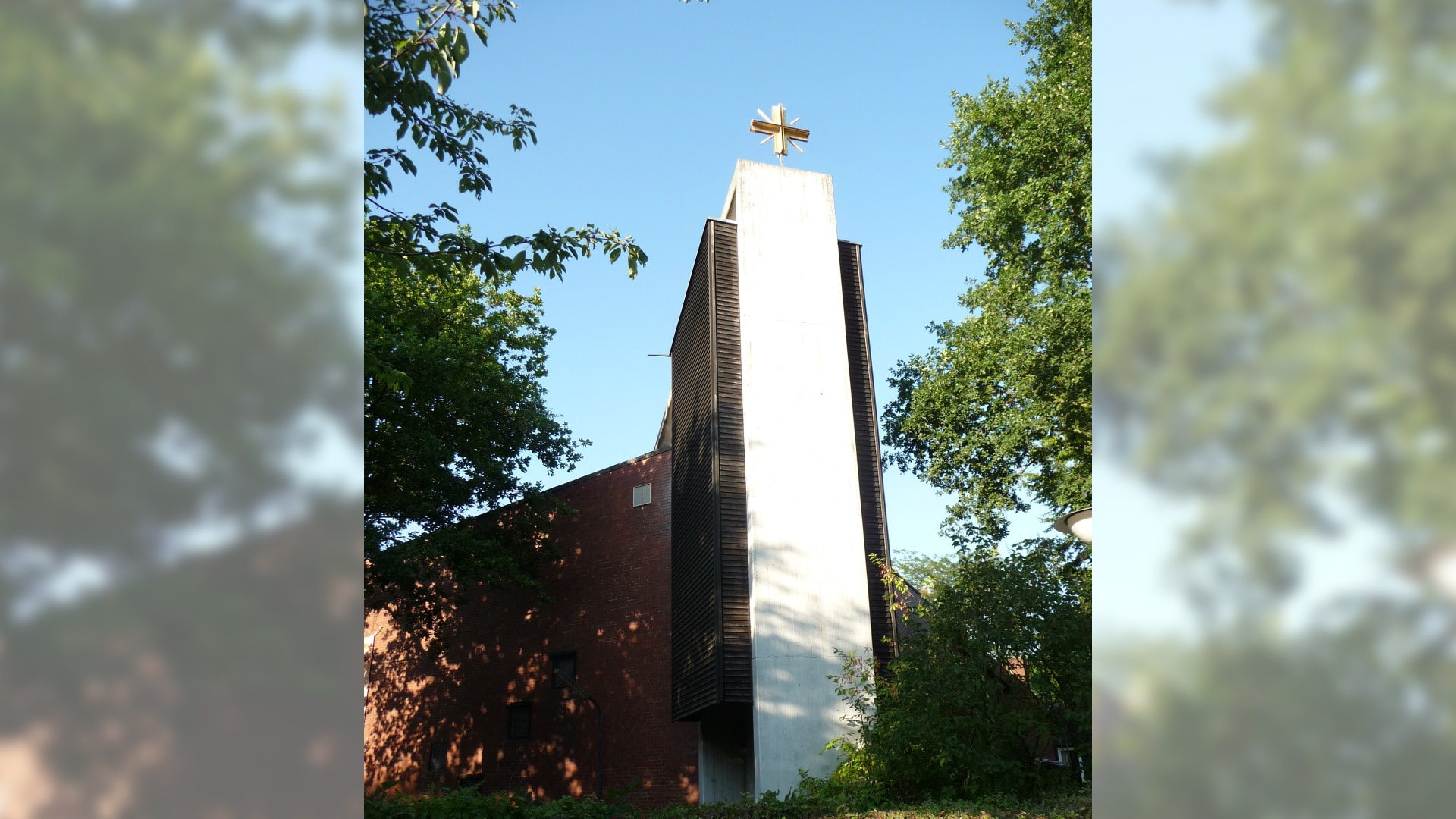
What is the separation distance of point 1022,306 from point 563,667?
39.4ft

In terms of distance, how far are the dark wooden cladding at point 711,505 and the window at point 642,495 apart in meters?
1.45

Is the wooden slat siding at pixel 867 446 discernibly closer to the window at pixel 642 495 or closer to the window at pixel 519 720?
the window at pixel 642 495

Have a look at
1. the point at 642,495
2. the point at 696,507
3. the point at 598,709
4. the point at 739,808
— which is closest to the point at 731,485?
the point at 696,507

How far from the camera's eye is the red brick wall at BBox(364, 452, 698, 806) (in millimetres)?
19391

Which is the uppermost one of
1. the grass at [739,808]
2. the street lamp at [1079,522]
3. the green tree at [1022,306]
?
the green tree at [1022,306]

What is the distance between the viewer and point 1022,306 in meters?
Answer: 16.7

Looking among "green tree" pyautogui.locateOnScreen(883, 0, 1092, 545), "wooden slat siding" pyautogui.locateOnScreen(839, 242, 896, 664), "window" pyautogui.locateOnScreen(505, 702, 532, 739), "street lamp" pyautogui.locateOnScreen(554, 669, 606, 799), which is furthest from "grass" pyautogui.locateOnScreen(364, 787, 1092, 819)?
"window" pyautogui.locateOnScreen(505, 702, 532, 739)

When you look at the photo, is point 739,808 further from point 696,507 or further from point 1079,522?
point 696,507

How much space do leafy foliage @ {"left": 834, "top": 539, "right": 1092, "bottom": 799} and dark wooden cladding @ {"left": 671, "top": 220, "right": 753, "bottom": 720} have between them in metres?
2.93

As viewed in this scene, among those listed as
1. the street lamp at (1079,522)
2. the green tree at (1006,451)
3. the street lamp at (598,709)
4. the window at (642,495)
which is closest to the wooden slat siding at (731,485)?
the green tree at (1006,451)
